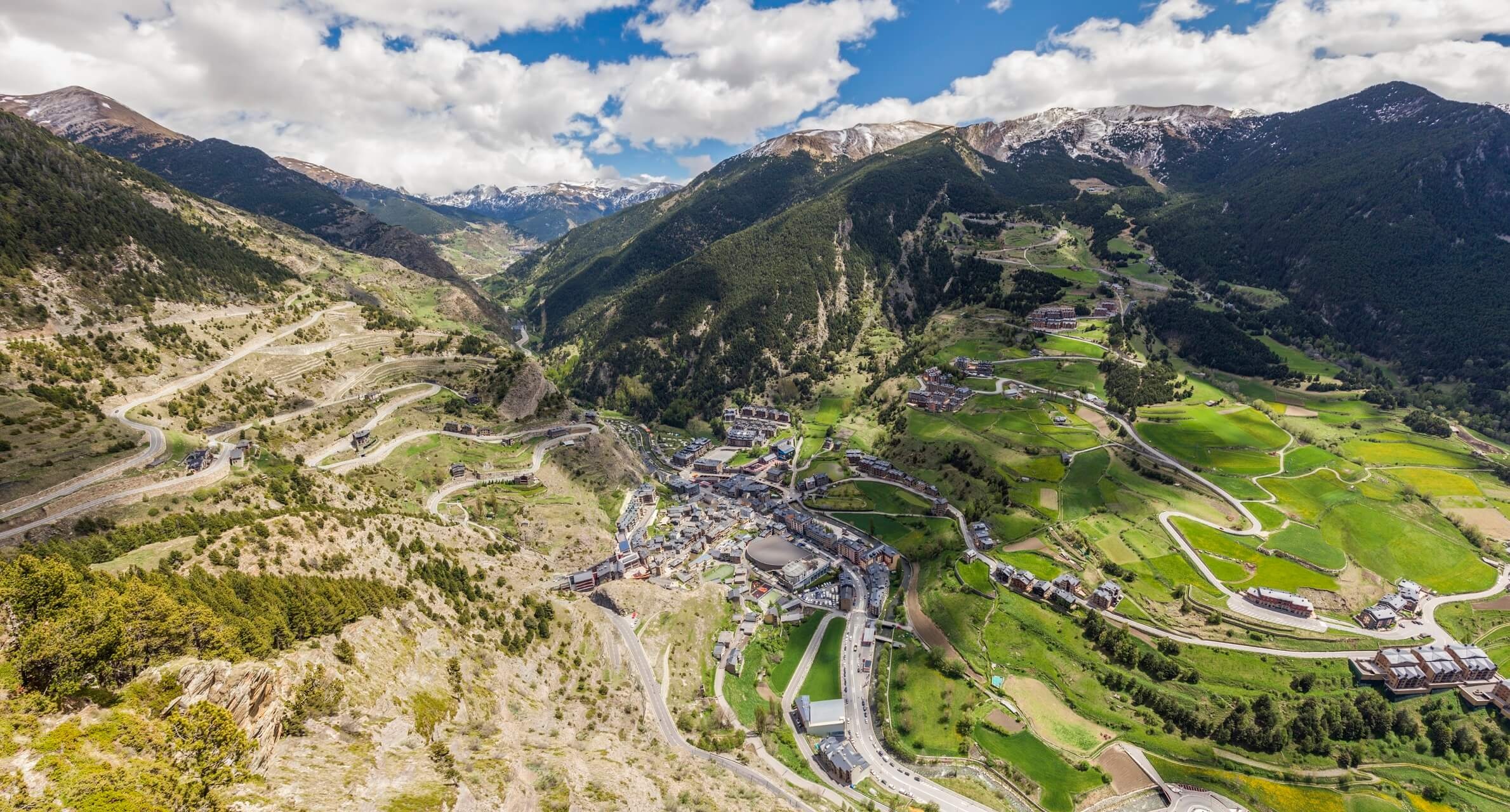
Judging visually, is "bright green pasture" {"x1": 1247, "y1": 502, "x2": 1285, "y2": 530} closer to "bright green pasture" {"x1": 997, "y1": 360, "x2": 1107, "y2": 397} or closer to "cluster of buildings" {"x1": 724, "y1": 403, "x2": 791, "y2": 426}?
"bright green pasture" {"x1": 997, "y1": 360, "x2": 1107, "y2": 397}

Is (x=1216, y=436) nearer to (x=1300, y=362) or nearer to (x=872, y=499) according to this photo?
(x=872, y=499)

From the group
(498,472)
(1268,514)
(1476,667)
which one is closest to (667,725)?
(498,472)

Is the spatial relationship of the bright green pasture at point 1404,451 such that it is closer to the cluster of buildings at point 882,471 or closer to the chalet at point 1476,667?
the chalet at point 1476,667

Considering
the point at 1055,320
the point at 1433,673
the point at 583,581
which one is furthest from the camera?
the point at 1055,320

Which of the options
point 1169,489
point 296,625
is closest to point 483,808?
point 296,625

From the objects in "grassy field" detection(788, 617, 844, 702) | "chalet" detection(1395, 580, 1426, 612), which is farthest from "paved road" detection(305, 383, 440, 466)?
"chalet" detection(1395, 580, 1426, 612)

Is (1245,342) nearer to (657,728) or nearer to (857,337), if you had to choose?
(857,337)
